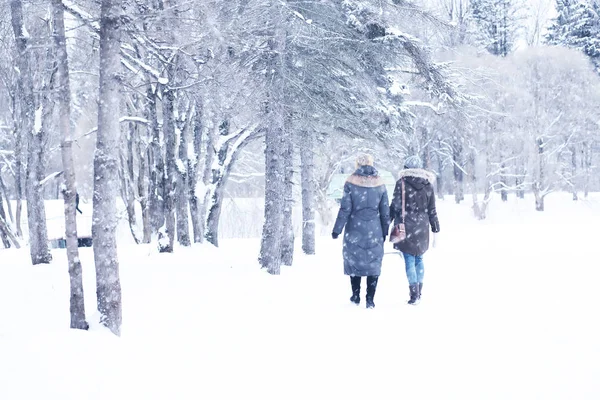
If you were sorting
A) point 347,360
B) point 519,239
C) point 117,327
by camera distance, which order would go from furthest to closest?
point 519,239 < point 117,327 < point 347,360

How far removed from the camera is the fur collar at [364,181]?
771 cm

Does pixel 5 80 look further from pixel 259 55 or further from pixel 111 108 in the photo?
pixel 111 108

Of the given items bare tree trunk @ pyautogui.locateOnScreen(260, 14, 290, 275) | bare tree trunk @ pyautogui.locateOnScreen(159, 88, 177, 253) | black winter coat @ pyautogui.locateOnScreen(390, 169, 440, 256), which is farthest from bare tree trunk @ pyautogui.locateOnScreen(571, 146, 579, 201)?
black winter coat @ pyautogui.locateOnScreen(390, 169, 440, 256)

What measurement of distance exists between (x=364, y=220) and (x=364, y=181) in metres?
0.52

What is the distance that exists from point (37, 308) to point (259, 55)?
17.4 feet

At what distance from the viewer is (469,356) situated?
5227 mm

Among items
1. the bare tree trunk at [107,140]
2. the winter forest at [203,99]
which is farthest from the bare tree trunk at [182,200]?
the bare tree trunk at [107,140]

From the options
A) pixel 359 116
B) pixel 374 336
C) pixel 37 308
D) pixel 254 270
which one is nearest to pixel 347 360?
pixel 374 336

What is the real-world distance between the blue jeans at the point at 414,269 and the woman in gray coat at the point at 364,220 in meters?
0.52

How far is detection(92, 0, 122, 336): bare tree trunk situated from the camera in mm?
5336

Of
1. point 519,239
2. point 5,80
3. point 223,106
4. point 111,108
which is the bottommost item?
point 519,239

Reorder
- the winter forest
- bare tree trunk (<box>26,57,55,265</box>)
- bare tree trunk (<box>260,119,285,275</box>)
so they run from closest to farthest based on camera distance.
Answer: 1. the winter forest
2. bare tree trunk (<box>260,119,285,275</box>)
3. bare tree trunk (<box>26,57,55,265</box>)

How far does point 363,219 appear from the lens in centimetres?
777

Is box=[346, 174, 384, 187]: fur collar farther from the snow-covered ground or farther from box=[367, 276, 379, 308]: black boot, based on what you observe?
the snow-covered ground
